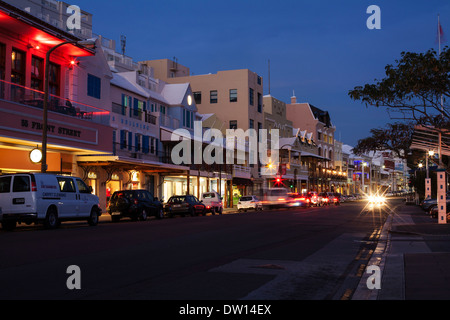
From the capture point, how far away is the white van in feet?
67.3

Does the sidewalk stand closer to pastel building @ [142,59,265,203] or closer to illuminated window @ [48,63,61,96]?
illuminated window @ [48,63,61,96]

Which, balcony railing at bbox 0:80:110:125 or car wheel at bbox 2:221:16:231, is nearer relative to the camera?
car wheel at bbox 2:221:16:231

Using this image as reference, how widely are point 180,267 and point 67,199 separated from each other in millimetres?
12923

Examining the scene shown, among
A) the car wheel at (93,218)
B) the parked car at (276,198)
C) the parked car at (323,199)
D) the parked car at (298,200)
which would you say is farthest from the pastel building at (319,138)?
the car wheel at (93,218)

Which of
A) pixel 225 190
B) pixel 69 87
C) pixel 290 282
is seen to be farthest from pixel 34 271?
pixel 225 190

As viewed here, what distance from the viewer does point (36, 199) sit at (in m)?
20.5

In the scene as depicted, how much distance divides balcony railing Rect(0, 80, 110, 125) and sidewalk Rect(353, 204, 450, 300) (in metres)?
19.3

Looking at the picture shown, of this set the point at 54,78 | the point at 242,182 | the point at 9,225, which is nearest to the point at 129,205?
the point at 9,225

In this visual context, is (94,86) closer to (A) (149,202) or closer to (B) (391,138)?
(A) (149,202)

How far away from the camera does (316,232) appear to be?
21000 millimetres

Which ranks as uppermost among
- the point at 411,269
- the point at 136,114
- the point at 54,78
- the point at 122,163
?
the point at 54,78

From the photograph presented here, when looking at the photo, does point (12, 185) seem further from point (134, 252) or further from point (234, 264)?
point (234, 264)

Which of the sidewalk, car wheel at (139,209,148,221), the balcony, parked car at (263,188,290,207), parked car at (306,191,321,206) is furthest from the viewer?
parked car at (306,191,321,206)

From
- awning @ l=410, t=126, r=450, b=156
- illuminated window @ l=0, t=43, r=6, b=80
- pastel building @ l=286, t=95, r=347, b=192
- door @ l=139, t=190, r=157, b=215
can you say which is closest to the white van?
door @ l=139, t=190, r=157, b=215
